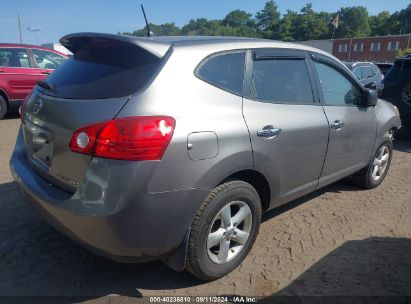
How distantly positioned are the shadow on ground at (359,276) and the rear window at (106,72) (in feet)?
5.68

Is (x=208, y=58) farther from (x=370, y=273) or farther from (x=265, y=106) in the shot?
(x=370, y=273)

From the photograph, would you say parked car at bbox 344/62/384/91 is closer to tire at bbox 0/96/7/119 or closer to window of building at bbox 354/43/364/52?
tire at bbox 0/96/7/119

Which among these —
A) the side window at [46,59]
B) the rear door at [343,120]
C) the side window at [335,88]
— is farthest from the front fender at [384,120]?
the side window at [46,59]

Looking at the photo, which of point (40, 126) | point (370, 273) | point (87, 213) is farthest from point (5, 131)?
point (370, 273)

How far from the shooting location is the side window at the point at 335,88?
12.6 ft

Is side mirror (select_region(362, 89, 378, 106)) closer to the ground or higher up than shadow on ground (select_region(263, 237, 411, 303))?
higher up

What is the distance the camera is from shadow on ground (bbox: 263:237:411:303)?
2.82m

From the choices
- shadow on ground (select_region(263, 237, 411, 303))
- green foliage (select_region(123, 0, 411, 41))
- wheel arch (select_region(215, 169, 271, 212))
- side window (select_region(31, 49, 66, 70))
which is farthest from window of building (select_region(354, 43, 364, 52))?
wheel arch (select_region(215, 169, 271, 212))

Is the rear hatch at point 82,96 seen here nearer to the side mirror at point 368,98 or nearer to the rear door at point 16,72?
the side mirror at point 368,98

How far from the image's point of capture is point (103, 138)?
2316 mm

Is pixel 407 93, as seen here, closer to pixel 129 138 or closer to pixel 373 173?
pixel 373 173

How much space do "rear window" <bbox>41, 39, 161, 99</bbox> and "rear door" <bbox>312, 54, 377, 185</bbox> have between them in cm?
188

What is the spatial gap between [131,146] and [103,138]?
6.7 inches

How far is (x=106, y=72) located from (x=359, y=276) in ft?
7.86
